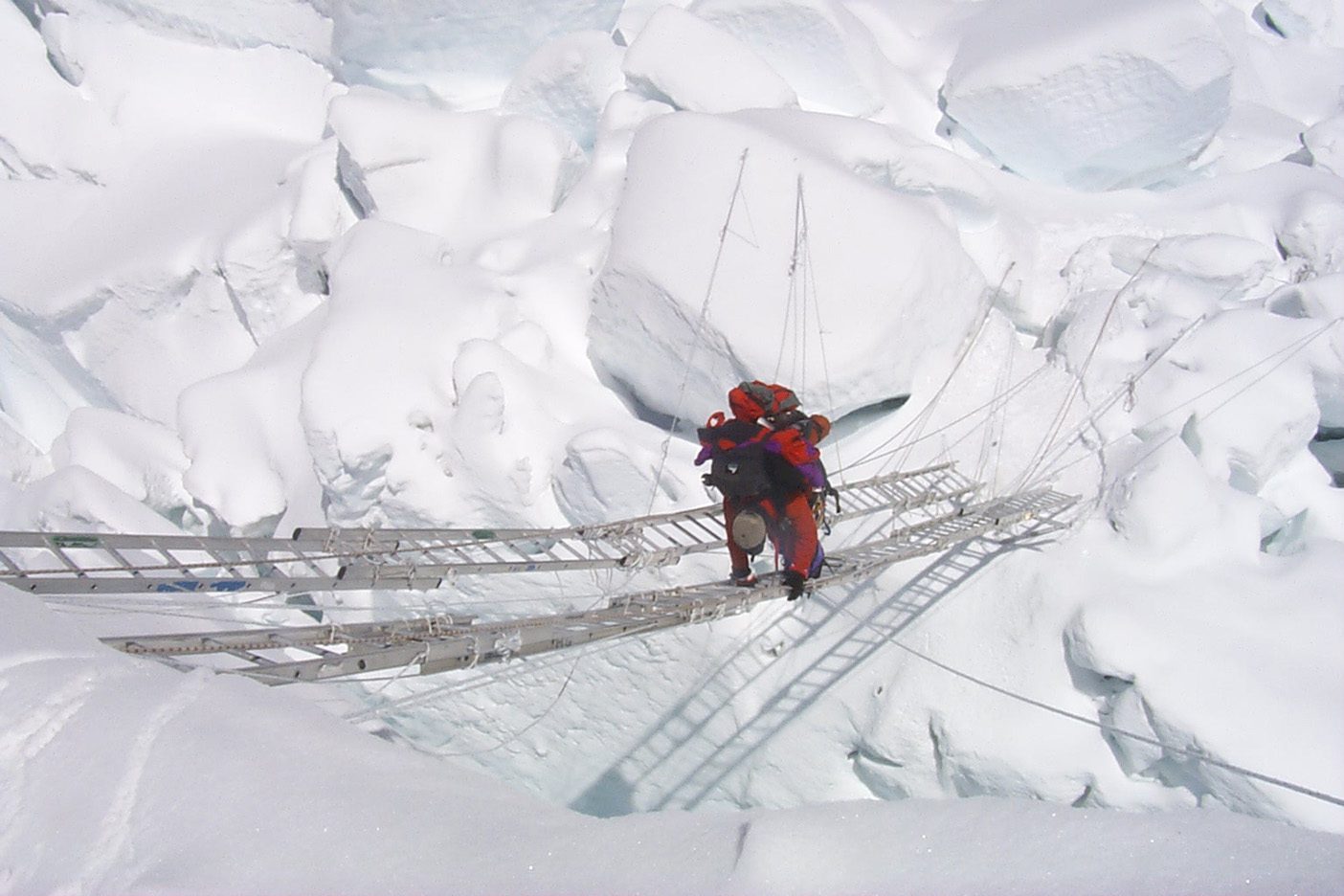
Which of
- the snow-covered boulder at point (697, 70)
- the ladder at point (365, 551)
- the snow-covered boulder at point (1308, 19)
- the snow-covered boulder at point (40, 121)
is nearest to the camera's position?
the ladder at point (365, 551)

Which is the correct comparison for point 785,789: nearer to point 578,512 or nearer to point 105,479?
point 578,512

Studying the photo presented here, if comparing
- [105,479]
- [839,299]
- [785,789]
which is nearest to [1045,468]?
[839,299]

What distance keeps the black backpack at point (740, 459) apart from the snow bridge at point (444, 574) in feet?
1.31

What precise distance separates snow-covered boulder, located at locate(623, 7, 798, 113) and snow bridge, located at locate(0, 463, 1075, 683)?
3.09m

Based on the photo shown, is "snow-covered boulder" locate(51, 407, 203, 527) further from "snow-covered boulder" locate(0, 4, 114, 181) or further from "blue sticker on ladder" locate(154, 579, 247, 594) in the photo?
"blue sticker on ladder" locate(154, 579, 247, 594)

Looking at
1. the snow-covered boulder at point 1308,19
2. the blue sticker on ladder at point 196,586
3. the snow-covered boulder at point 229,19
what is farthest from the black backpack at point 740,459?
the snow-covered boulder at point 1308,19

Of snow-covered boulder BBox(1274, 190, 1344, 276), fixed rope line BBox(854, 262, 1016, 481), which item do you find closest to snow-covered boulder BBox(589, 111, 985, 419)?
fixed rope line BBox(854, 262, 1016, 481)

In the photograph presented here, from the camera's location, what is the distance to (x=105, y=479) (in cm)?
528

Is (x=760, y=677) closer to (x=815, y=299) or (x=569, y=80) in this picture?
(x=815, y=299)

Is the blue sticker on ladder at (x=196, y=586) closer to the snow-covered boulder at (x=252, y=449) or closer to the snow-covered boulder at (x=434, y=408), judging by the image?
the snow-covered boulder at (x=434, y=408)

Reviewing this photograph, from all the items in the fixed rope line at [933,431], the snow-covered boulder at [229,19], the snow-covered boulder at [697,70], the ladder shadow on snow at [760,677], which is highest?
the snow-covered boulder at [229,19]

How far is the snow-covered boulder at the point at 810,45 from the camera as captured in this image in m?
6.44

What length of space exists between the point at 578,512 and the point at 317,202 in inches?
118

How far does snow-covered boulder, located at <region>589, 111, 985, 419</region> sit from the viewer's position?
4637 millimetres
